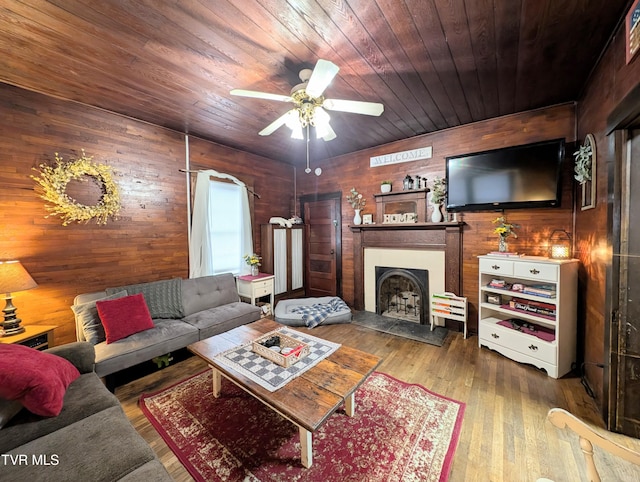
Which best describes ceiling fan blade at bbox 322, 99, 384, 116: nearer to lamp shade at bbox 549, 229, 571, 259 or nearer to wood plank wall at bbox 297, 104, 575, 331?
wood plank wall at bbox 297, 104, 575, 331

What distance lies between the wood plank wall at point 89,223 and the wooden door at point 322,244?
1907 mm

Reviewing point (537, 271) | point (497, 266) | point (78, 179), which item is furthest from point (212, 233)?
point (537, 271)

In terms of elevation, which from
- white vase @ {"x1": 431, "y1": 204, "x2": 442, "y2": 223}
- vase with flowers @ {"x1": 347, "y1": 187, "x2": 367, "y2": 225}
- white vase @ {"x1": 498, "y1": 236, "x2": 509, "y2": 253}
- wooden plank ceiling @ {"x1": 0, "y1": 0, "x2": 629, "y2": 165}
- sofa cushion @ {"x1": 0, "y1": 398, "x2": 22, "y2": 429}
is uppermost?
wooden plank ceiling @ {"x1": 0, "y1": 0, "x2": 629, "y2": 165}

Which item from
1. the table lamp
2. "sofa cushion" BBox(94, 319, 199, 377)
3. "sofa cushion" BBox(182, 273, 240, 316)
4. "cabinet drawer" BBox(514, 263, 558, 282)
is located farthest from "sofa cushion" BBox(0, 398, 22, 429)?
"cabinet drawer" BBox(514, 263, 558, 282)

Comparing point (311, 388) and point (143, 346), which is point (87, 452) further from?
point (143, 346)

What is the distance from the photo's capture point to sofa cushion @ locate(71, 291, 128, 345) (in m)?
2.24

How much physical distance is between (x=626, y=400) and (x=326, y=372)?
6.56ft

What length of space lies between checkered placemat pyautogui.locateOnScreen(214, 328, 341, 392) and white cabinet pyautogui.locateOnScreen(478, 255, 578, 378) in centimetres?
194

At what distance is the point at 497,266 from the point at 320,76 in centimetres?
260

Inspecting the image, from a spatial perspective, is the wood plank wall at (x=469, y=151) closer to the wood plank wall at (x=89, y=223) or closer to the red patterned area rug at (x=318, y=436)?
the red patterned area rug at (x=318, y=436)

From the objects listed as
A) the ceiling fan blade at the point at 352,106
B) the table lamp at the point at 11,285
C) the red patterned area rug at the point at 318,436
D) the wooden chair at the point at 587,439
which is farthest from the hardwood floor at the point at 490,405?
the ceiling fan blade at the point at 352,106

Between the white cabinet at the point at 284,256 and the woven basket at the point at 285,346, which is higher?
the white cabinet at the point at 284,256

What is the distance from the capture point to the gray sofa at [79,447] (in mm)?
1033

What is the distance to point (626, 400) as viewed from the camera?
1659 millimetres
